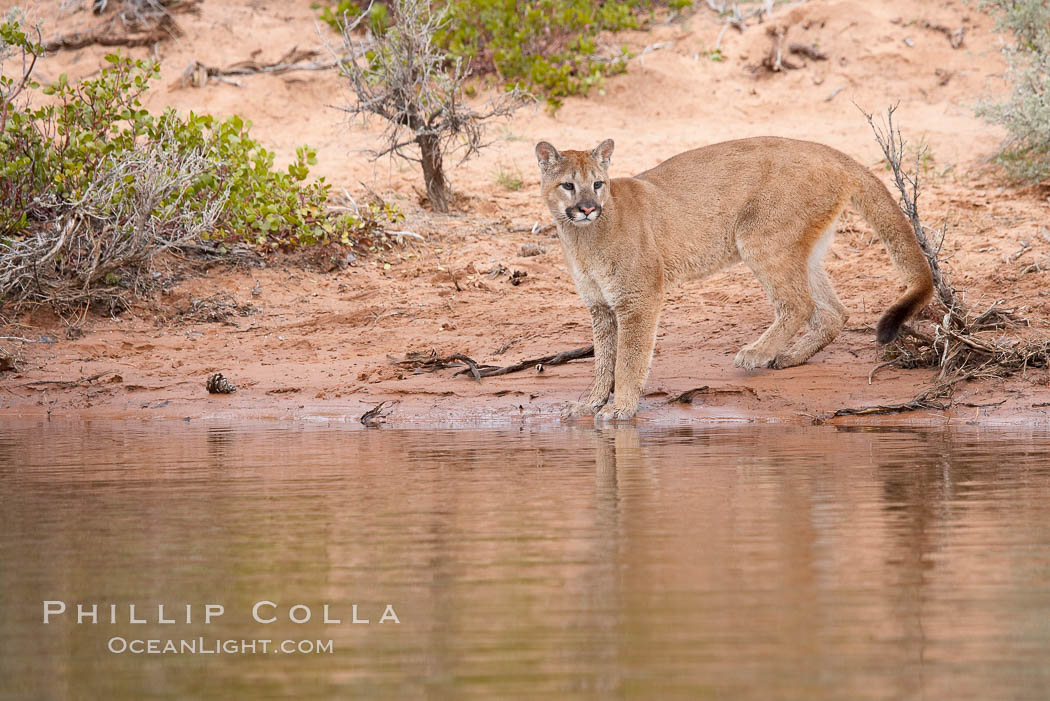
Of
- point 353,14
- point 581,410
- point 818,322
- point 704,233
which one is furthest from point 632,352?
point 353,14

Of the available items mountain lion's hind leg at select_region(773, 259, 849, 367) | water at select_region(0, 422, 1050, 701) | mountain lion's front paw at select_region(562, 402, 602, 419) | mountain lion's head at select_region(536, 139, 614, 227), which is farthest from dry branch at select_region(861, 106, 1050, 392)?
mountain lion's front paw at select_region(562, 402, 602, 419)

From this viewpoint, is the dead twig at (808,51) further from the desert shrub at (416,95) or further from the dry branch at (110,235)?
the dry branch at (110,235)

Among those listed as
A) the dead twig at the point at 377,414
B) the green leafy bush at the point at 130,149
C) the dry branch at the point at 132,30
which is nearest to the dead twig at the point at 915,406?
the dead twig at the point at 377,414

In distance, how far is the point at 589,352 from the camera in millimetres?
8844

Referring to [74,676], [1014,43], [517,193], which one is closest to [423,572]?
[74,676]

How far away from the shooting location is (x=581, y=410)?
8109 millimetres

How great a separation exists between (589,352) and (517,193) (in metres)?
3.76

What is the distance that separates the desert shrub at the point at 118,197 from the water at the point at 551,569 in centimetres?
362

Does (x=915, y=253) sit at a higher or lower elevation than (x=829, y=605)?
higher

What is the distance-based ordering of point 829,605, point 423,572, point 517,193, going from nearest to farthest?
point 829,605 → point 423,572 → point 517,193

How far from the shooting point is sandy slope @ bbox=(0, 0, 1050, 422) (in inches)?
337

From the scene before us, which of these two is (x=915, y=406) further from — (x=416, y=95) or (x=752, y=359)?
(x=416, y=95)

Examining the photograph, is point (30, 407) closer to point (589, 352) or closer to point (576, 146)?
point (589, 352)

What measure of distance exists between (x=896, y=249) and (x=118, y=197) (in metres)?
5.57
